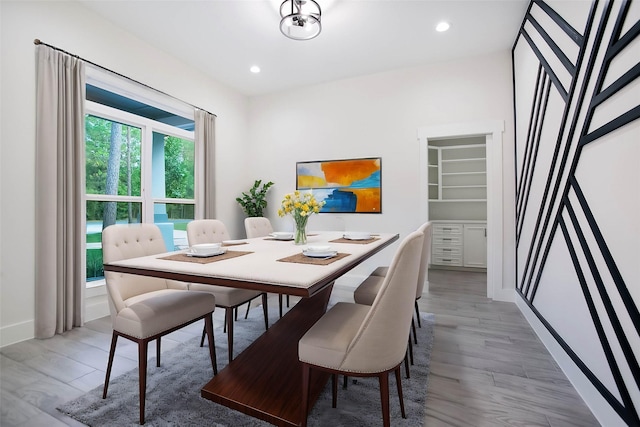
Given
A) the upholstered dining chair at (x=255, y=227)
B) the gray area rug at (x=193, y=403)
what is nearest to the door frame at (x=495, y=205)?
the gray area rug at (x=193, y=403)

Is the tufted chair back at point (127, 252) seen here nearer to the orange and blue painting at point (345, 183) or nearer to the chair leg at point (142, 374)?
the chair leg at point (142, 374)

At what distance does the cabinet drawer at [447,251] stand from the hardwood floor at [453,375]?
2.21 metres

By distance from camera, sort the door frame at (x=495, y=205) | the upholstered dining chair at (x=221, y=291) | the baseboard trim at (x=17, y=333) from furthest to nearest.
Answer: the door frame at (x=495, y=205), the baseboard trim at (x=17, y=333), the upholstered dining chair at (x=221, y=291)

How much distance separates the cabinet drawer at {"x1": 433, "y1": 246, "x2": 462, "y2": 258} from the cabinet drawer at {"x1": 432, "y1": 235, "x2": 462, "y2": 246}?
0.22ft

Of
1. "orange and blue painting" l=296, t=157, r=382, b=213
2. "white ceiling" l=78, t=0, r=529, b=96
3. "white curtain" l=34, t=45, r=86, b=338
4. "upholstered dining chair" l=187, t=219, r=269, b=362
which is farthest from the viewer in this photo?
"orange and blue painting" l=296, t=157, r=382, b=213

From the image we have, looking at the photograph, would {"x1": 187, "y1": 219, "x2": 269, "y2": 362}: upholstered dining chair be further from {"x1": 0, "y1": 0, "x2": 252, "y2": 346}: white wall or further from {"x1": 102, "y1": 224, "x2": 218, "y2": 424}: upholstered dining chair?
{"x1": 0, "y1": 0, "x2": 252, "y2": 346}: white wall

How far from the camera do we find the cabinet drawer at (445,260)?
5055 millimetres

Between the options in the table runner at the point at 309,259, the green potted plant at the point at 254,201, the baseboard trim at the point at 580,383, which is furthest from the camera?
the green potted plant at the point at 254,201

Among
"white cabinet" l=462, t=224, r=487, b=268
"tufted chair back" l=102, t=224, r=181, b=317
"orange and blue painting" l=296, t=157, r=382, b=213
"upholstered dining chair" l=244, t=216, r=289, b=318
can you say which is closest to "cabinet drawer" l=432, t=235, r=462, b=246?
"white cabinet" l=462, t=224, r=487, b=268

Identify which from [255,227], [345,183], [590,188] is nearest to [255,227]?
[255,227]

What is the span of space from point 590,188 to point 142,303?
8.29 ft

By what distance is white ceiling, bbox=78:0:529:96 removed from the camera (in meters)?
2.79

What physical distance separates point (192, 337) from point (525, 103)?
384 cm

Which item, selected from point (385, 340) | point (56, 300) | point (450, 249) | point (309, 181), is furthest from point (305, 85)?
A: point (385, 340)
